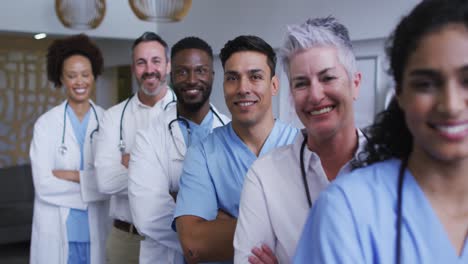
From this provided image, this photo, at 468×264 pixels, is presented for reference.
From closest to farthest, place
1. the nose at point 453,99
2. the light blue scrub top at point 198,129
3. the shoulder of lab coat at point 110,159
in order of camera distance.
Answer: the nose at point 453,99 → the light blue scrub top at point 198,129 → the shoulder of lab coat at point 110,159

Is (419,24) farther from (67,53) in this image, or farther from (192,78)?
(67,53)

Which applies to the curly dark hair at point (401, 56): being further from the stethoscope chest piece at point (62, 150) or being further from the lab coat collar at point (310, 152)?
the stethoscope chest piece at point (62, 150)

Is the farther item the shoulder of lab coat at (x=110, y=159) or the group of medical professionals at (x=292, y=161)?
the shoulder of lab coat at (x=110, y=159)

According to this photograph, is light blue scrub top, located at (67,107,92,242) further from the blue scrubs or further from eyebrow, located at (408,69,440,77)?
eyebrow, located at (408,69,440,77)

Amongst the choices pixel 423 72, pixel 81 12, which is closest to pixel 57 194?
pixel 81 12

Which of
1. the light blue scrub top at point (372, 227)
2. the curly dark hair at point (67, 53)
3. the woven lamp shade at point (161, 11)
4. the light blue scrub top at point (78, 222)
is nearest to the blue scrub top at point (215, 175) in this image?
the light blue scrub top at point (372, 227)

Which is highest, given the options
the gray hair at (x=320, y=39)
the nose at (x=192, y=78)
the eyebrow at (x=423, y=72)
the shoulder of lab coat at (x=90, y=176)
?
the gray hair at (x=320, y=39)

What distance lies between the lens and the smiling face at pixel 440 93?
0.89 m

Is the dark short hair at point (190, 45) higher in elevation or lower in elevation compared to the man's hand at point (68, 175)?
higher

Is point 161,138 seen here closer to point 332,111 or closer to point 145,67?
point 145,67

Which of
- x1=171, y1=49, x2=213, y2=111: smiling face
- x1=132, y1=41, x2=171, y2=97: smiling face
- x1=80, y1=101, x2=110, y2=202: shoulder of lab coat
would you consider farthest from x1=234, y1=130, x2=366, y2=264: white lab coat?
x1=80, y1=101, x2=110, y2=202: shoulder of lab coat

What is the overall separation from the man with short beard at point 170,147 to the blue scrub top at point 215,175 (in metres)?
0.36

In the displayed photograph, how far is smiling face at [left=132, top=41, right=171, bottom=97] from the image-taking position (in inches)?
114

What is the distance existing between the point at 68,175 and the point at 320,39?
2.10 m
